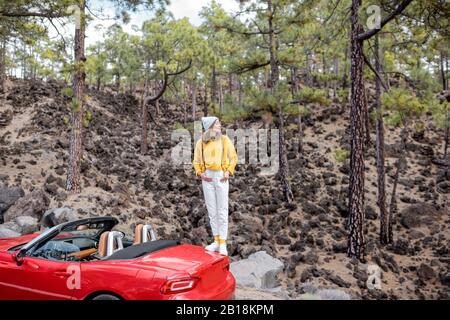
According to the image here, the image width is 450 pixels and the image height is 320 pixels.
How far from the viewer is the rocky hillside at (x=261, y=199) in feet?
32.6

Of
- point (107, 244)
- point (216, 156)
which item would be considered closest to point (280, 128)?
point (216, 156)

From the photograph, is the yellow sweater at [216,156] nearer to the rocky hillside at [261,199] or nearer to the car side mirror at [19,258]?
the rocky hillside at [261,199]

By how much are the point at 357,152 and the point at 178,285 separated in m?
8.09

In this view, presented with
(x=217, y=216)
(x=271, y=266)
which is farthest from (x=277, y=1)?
(x=217, y=216)

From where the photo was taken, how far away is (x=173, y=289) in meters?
3.09

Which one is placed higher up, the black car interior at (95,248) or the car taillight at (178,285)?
the black car interior at (95,248)

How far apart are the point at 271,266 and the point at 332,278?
2241 millimetres

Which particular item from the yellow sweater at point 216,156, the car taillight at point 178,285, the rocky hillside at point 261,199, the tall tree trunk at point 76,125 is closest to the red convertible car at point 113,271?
the car taillight at point 178,285

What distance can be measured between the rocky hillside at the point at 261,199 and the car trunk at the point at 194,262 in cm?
178

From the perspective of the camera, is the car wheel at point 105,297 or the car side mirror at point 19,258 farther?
the car side mirror at point 19,258

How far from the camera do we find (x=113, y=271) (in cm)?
325

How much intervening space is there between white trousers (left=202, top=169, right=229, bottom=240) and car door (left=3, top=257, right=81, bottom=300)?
2135 millimetres

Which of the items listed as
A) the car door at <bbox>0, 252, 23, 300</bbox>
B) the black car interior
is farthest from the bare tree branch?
the car door at <bbox>0, 252, 23, 300</bbox>
